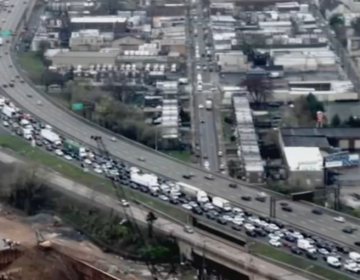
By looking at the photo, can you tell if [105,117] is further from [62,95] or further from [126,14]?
[126,14]

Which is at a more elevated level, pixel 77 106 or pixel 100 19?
pixel 100 19

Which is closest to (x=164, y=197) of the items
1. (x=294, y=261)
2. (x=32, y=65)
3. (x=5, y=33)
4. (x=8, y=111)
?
(x=294, y=261)

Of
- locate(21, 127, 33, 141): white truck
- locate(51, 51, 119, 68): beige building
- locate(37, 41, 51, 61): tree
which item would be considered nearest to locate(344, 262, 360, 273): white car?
locate(21, 127, 33, 141): white truck

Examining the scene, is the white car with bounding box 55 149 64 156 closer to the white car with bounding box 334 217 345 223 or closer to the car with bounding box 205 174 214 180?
the car with bounding box 205 174 214 180

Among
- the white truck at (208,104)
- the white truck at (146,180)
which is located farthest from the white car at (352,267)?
the white truck at (208,104)

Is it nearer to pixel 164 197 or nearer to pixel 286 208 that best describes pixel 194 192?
pixel 164 197

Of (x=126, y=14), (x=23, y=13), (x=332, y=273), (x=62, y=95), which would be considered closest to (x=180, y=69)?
(x=62, y=95)
